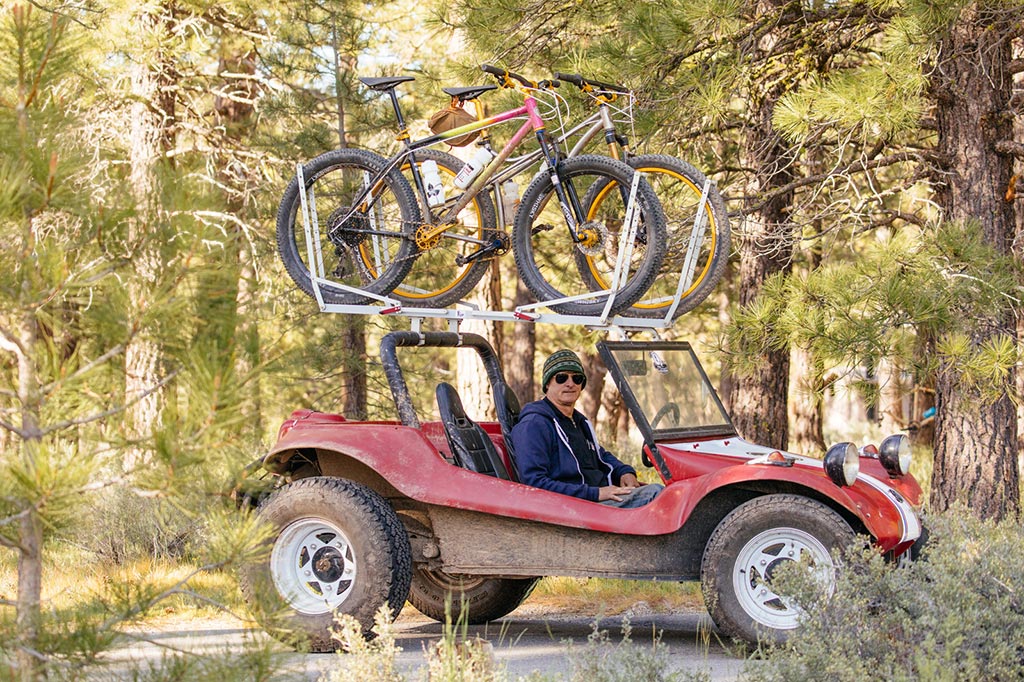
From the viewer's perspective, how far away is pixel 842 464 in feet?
20.6

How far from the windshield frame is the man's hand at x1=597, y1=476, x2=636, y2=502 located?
30 centimetres

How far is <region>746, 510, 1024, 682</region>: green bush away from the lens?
15.4 feet

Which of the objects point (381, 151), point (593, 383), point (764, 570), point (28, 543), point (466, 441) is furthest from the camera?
point (593, 383)

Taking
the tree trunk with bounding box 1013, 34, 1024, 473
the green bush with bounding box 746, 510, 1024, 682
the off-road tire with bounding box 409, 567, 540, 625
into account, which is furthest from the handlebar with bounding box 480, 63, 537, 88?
the tree trunk with bounding box 1013, 34, 1024, 473

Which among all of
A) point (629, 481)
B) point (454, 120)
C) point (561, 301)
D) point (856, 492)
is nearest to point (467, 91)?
point (454, 120)

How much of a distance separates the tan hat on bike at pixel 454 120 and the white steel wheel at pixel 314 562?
2.36 meters

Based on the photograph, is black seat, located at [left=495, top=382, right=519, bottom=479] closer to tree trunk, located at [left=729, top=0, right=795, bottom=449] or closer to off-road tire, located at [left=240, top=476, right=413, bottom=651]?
off-road tire, located at [left=240, top=476, right=413, bottom=651]

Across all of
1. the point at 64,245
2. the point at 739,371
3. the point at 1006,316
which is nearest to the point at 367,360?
the point at 739,371

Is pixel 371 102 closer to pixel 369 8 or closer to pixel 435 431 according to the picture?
pixel 369 8

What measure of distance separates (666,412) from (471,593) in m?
1.75

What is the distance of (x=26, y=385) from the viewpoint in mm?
3871

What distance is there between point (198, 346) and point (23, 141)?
2.69ft

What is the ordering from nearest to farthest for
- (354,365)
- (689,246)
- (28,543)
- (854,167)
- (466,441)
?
(28,543)
(689,246)
(466,441)
(854,167)
(354,365)

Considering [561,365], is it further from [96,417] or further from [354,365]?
[354,365]
